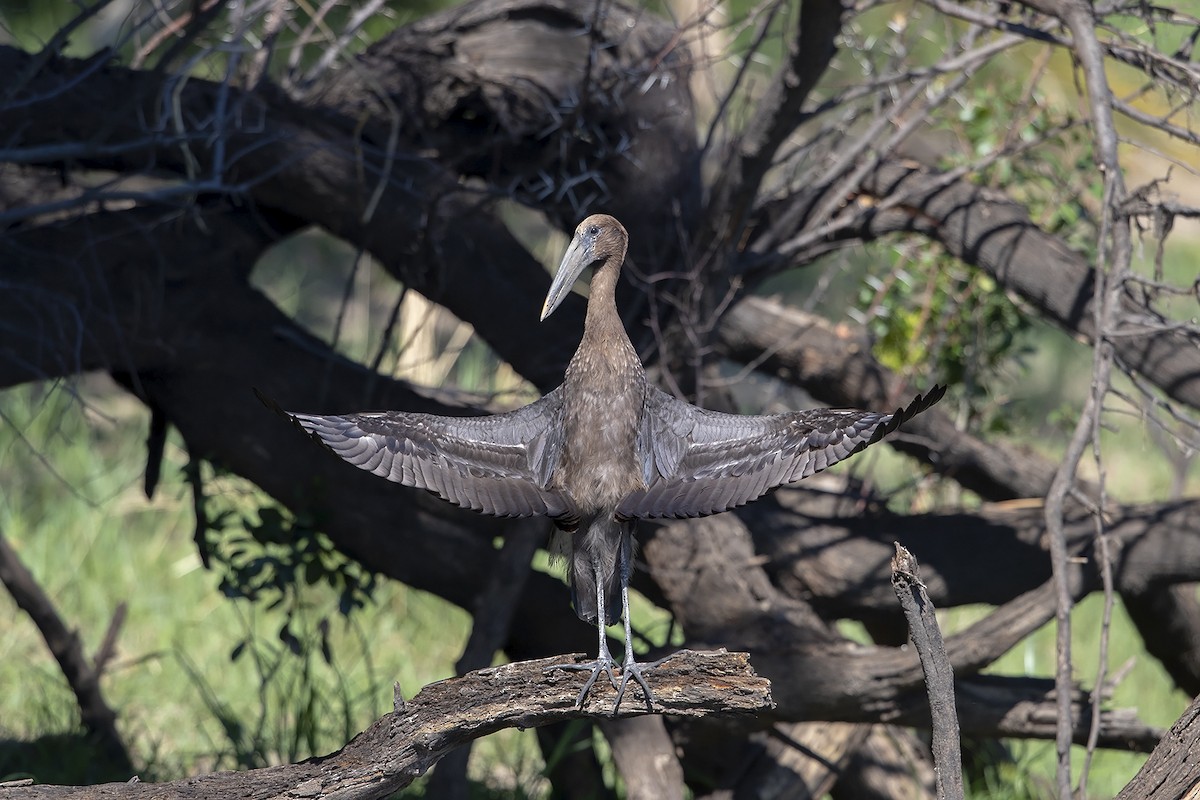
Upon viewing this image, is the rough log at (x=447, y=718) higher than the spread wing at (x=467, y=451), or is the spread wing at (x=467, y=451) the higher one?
the spread wing at (x=467, y=451)

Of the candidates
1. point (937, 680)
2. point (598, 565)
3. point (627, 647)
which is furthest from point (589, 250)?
point (937, 680)

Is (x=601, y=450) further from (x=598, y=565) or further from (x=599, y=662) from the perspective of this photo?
(x=599, y=662)

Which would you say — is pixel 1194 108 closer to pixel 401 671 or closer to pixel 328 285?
pixel 401 671

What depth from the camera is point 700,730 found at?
421 cm

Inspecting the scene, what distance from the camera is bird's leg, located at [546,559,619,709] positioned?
289cm

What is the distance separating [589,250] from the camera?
11.5 ft

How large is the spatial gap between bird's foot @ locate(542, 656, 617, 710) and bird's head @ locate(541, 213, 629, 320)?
906 mm

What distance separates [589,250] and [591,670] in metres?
1.11

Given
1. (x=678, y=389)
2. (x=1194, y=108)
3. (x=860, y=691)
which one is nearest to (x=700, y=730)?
(x=860, y=691)

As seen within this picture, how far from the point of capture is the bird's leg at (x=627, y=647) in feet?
9.55

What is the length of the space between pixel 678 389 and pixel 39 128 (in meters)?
2.12

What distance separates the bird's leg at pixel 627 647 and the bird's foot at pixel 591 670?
0.03 meters

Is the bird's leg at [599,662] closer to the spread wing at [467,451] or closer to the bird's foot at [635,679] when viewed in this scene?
the bird's foot at [635,679]

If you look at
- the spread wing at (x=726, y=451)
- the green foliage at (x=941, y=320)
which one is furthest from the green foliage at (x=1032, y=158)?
the spread wing at (x=726, y=451)
